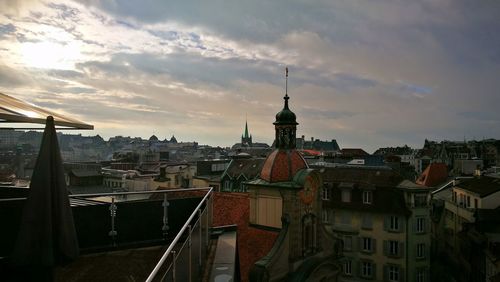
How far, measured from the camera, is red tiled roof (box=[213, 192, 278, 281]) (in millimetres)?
20484

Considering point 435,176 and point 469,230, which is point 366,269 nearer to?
point 469,230

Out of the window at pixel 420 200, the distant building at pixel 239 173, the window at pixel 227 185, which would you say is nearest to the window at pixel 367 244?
the window at pixel 420 200

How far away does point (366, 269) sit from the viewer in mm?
32469

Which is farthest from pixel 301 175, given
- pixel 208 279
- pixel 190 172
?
pixel 190 172

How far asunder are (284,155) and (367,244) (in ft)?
48.9

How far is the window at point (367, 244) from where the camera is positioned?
107 ft

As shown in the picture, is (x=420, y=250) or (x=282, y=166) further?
(x=420, y=250)

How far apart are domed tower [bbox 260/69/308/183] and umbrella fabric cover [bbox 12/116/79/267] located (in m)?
17.6

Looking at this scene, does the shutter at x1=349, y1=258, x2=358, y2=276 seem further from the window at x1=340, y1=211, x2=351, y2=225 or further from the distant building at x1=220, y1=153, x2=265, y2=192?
the distant building at x1=220, y1=153, x2=265, y2=192

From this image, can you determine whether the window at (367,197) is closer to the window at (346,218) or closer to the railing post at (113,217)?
the window at (346,218)

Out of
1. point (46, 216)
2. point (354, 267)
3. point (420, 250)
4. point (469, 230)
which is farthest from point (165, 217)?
point (469, 230)

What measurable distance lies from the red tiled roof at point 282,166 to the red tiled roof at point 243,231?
2413 millimetres

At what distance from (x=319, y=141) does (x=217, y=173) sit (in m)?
101

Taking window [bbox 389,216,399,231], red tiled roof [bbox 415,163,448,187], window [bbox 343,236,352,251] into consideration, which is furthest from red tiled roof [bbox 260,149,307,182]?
red tiled roof [bbox 415,163,448,187]
